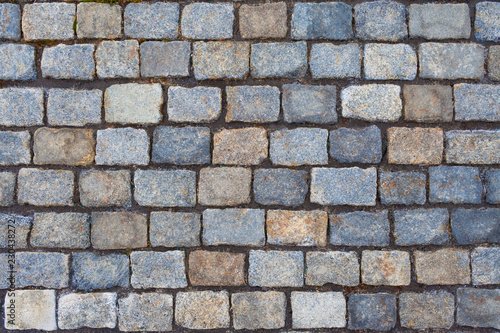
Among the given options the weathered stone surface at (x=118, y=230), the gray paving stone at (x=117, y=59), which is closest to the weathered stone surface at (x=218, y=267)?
the weathered stone surface at (x=118, y=230)

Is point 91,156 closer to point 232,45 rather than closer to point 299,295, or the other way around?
point 232,45

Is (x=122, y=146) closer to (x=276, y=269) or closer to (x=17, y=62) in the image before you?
(x=17, y=62)

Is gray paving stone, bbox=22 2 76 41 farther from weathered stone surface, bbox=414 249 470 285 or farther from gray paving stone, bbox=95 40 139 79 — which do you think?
weathered stone surface, bbox=414 249 470 285

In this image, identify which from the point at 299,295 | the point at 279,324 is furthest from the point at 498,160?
the point at 279,324

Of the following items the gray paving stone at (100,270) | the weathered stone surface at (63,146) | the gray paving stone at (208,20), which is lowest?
the gray paving stone at (100,270)

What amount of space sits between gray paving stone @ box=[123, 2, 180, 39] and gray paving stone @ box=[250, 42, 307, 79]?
1.85 ft

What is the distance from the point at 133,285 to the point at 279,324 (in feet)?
→ 3.27

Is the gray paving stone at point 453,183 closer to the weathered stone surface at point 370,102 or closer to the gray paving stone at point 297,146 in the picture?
the weathered stone surface at point 370,102

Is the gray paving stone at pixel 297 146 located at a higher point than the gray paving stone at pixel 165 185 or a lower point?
higher

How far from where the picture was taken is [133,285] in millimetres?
2143

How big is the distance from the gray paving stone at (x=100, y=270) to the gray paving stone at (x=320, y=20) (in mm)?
1889

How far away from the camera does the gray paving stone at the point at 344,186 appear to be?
212cm

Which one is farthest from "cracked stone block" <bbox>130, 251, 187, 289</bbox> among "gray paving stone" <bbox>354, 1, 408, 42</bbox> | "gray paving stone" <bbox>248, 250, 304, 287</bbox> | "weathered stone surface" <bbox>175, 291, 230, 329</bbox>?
"gray paving stone" <bbox>354, 1, 408, 42</bbox>

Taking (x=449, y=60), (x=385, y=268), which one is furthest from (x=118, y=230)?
(x=449, y=60)
